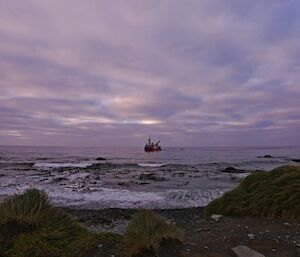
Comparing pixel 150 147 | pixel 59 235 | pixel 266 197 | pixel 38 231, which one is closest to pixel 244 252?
Answer: pixel 59 235

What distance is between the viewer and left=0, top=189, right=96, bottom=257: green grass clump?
16.7ft

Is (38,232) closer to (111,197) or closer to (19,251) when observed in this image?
(19,251)

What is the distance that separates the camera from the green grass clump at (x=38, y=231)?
5086mm

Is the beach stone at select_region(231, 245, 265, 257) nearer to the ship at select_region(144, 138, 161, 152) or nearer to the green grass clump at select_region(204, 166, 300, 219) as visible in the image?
the green grass clump at select_region(204, 166, 300, 219)

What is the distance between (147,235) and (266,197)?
3693 millimetres

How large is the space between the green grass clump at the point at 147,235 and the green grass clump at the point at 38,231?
68 cm

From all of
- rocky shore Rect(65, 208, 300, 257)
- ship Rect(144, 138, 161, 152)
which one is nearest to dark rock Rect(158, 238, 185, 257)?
rocky shore Rect(65, 208, 300, 257)

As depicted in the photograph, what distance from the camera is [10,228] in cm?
536

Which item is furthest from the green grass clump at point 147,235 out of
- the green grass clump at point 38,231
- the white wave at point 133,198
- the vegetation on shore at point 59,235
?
the white wave at point 133,198

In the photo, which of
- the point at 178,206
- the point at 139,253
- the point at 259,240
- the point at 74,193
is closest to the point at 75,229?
the point at 139,253

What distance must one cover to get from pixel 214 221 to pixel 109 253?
2936 mm

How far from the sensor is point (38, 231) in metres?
5.33

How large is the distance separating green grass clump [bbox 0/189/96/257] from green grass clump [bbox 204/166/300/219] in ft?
12.3

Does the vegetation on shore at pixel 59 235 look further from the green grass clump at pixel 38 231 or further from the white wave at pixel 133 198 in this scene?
the white wave at pixel 133 198
